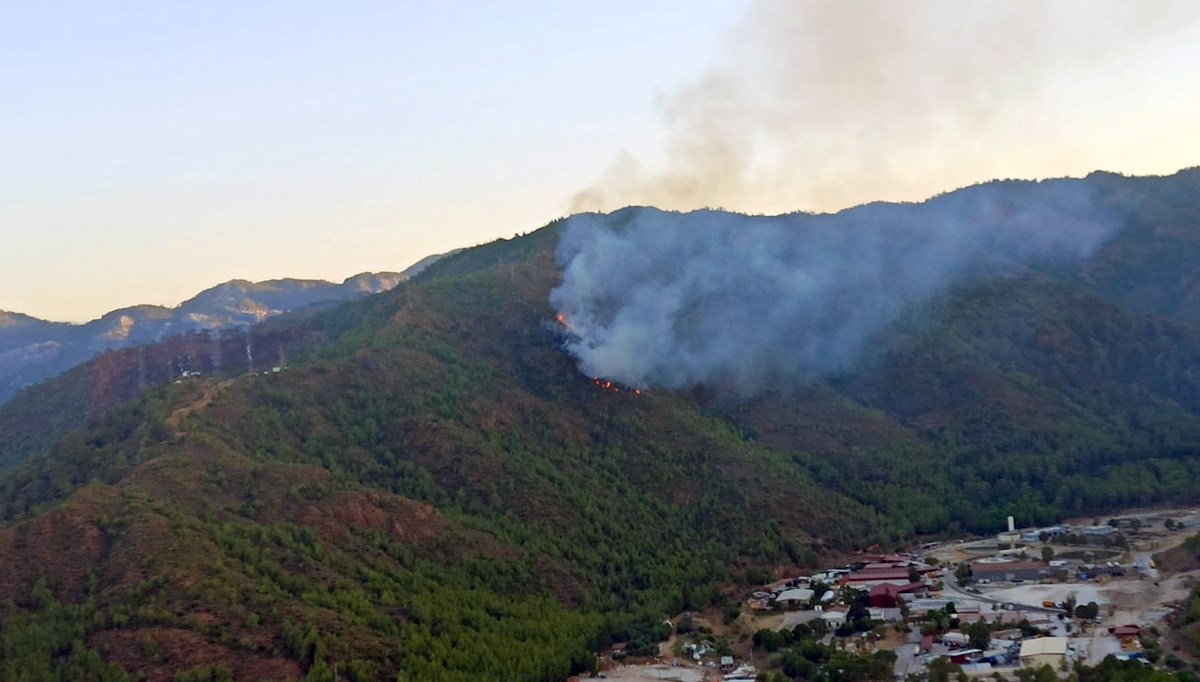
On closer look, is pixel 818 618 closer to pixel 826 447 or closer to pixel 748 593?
pixel 748 593

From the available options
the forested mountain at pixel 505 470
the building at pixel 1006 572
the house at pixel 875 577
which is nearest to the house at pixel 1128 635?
the building at pixel 1006 572

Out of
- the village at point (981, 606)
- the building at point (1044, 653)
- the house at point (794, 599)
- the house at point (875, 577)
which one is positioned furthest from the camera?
the house at point (875, 577)

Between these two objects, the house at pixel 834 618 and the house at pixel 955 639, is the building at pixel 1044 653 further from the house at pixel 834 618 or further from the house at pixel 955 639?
the house at pixel 834 618

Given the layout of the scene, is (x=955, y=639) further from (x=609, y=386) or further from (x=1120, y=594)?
(x=609, y=386)

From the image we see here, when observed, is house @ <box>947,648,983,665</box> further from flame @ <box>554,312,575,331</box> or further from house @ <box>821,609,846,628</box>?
flame @ <box>554,312,575,331</box>

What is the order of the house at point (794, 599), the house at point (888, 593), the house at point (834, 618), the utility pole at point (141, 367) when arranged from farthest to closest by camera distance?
1. the utility pole at point (141, 367)
2. the house at point (794, 599)
3. the house at point (888, 593)
4. the house at point (834, 618)

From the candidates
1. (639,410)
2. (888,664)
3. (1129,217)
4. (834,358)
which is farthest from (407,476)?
(1129,217)

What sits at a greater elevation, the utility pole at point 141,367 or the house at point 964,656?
the utility pole at point 141,367
